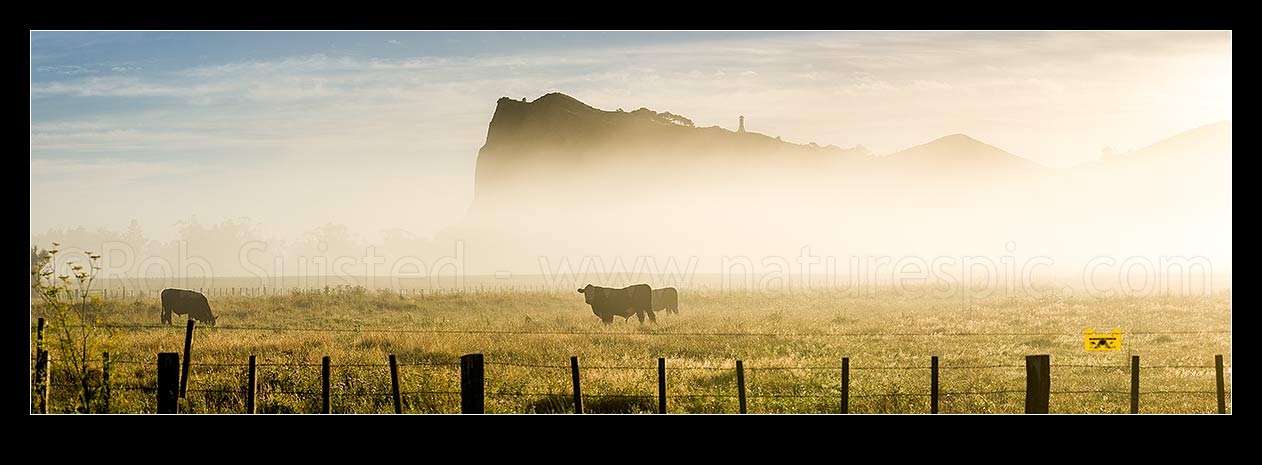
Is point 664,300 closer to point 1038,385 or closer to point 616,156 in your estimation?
point 1038,385

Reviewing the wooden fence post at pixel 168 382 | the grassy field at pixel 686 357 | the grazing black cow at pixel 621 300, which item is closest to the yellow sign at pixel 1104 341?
the grassy field at pixel 686 357

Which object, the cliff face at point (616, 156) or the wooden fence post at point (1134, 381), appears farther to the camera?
the cliff face at point (616, 156)

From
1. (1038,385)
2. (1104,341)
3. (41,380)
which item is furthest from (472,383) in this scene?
(1104,341)

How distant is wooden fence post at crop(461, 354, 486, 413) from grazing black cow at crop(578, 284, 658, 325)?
21735 millimetres

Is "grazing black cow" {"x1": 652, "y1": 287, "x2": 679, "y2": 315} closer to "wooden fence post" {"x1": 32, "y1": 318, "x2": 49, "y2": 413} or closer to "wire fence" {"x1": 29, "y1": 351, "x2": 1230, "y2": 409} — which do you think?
"wire fence" {"x1": 29, "y1": 351, "x2": 1230, "y2": 409}

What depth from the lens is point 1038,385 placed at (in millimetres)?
11539

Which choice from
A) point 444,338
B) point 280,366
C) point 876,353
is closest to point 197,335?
point 444,338

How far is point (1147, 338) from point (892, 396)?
14.2 metres

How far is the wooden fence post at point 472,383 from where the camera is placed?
35.0 feet

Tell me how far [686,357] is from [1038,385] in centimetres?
990

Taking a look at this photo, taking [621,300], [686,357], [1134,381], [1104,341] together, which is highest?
[1104,341]

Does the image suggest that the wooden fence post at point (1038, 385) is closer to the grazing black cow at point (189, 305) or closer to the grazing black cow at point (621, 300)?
the grazing black cow at point (621, 300)

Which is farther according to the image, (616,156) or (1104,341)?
(616,156)

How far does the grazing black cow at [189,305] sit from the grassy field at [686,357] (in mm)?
729
